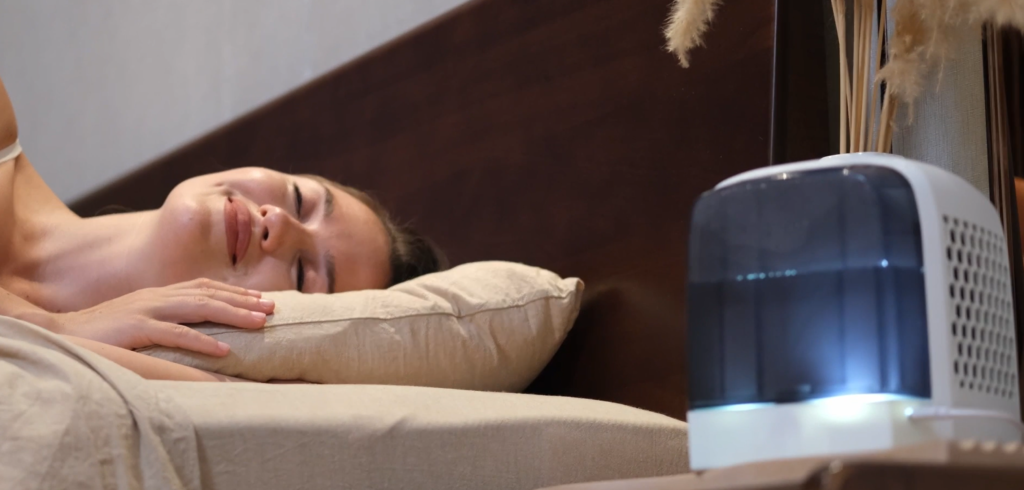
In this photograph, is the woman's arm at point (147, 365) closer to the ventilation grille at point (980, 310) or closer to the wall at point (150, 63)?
the ventilation grille at point (980, 310)

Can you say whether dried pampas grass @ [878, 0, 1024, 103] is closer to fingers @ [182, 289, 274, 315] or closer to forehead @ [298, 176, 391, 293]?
fingers @ [182, 289, 274, 315]

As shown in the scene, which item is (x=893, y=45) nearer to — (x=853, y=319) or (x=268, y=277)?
(x=853, y=319)

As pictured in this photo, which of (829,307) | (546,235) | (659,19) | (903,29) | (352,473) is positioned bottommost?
(352,473)

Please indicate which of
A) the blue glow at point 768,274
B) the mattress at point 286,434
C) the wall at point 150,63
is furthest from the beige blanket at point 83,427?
the wall at point 150,63

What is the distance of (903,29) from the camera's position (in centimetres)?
86

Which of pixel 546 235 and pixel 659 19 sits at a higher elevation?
pixel 659 19

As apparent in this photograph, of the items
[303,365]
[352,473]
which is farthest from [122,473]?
[303,365]

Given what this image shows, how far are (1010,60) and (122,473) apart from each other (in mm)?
955

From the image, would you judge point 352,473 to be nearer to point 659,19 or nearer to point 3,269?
point 659,19

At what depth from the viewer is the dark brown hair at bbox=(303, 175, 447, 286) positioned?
1.53 meters

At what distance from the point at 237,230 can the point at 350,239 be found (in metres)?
0.17

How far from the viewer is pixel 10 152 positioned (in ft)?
5.28

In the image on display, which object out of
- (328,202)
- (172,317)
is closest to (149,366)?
(172,317)

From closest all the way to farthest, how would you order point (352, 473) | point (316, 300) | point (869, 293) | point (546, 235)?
point (869, 293)
point (352, 473)
point (316, 300)
point (546, 235)
